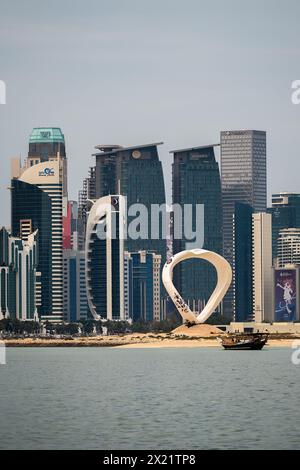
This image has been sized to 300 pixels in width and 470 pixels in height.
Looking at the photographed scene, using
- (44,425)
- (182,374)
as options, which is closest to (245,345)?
(182,374)

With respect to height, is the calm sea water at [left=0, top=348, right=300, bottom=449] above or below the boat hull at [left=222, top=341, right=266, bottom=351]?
above

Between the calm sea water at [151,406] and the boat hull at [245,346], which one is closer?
the calm sea water at [151,406]

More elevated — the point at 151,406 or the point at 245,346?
the point at 151,406

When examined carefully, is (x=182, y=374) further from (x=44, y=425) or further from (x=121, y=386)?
(x=44, y=425)

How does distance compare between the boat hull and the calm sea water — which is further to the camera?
the boat hull

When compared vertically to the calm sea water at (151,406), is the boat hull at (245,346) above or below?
below

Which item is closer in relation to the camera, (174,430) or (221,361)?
(174,430)
